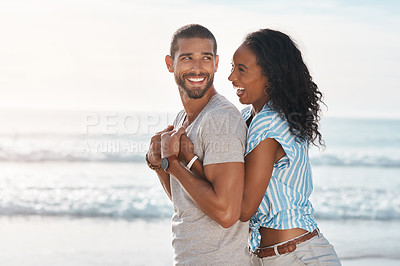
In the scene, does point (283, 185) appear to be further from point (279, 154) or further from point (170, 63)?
point (170, 63)

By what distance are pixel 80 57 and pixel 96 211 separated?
15.4 metres

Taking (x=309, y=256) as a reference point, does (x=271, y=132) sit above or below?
above

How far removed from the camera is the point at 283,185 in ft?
8.91

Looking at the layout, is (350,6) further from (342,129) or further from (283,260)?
(283,260)

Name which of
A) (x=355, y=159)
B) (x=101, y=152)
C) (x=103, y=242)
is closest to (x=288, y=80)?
(x=103, y=242)

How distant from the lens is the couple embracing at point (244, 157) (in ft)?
8.20

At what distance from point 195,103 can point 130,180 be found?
945 cm

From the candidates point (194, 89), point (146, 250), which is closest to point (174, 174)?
point (194, 89)

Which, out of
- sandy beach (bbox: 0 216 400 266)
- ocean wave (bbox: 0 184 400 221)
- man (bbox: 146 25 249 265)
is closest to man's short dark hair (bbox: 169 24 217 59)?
man (bbox: 146 25 249 265)

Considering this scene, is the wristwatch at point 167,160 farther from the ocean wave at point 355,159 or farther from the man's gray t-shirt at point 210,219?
the ocean wave at point 355,159

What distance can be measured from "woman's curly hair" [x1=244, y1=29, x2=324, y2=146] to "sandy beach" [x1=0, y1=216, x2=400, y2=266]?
353 centimetres

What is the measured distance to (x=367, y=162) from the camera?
16.2m

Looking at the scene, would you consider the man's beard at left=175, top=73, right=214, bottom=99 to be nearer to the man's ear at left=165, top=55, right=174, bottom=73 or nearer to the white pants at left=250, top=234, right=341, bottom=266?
the man's ear at left=165, top=55, right=174, bottom=73

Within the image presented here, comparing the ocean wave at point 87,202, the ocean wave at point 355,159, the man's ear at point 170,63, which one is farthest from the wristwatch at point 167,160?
the ocean wave at point 355,159
